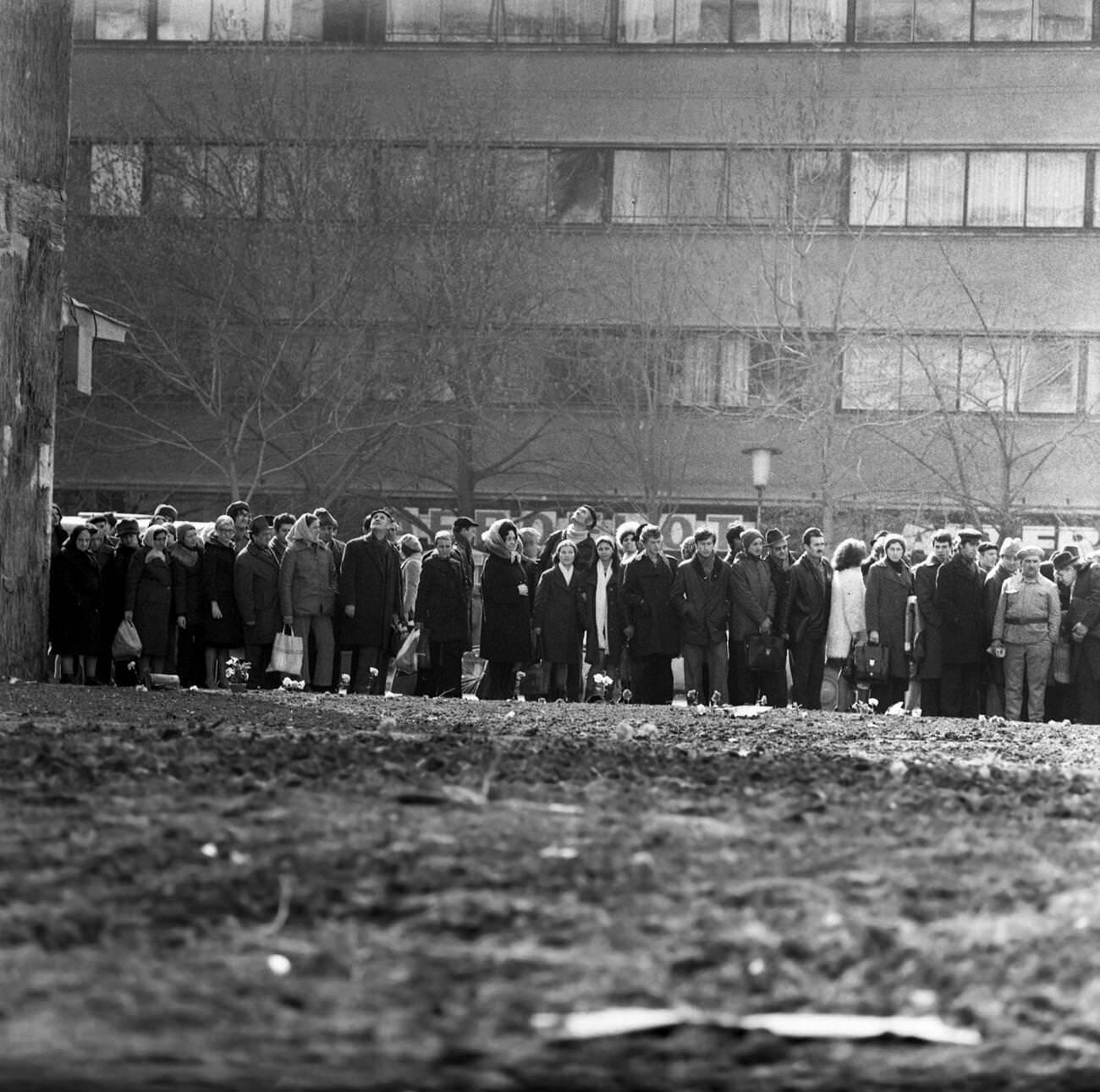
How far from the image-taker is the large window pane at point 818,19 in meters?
43.4

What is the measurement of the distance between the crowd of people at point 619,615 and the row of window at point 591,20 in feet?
87.4

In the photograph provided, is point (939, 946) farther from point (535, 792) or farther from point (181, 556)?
point (181, 556)

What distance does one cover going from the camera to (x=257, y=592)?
18.5m

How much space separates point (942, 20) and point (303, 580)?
2916 centimetres

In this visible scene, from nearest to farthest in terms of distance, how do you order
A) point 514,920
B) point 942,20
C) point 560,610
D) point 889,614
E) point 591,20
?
point 514,920 < point 889,614 < point 560,610 < point 942,20 < point 591,20

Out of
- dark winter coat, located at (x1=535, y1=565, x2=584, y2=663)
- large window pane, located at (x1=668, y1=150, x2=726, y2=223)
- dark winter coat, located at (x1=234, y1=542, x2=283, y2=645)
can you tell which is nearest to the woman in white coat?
dark winter coat, located at (x1=535, y1=565, x2=584, y2=663)

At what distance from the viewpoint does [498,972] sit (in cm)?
431

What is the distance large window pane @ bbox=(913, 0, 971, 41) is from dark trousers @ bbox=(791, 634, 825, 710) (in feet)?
90.4

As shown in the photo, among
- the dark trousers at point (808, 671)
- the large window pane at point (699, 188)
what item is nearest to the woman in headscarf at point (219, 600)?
the dark trousers at point (808, 671)

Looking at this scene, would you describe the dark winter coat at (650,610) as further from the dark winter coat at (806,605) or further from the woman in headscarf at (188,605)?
the woman in headscarf at (188,605)

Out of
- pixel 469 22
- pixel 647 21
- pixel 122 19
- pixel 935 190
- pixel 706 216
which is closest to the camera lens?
pixel 706 216

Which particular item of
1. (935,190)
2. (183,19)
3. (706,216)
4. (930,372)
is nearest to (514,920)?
(930,372)

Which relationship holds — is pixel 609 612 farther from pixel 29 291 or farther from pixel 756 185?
pixel 756 185

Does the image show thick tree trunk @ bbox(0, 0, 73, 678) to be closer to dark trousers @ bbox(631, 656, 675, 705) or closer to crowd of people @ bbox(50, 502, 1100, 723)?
crowd of people @ bbox(50, 502, 1100, 723)
